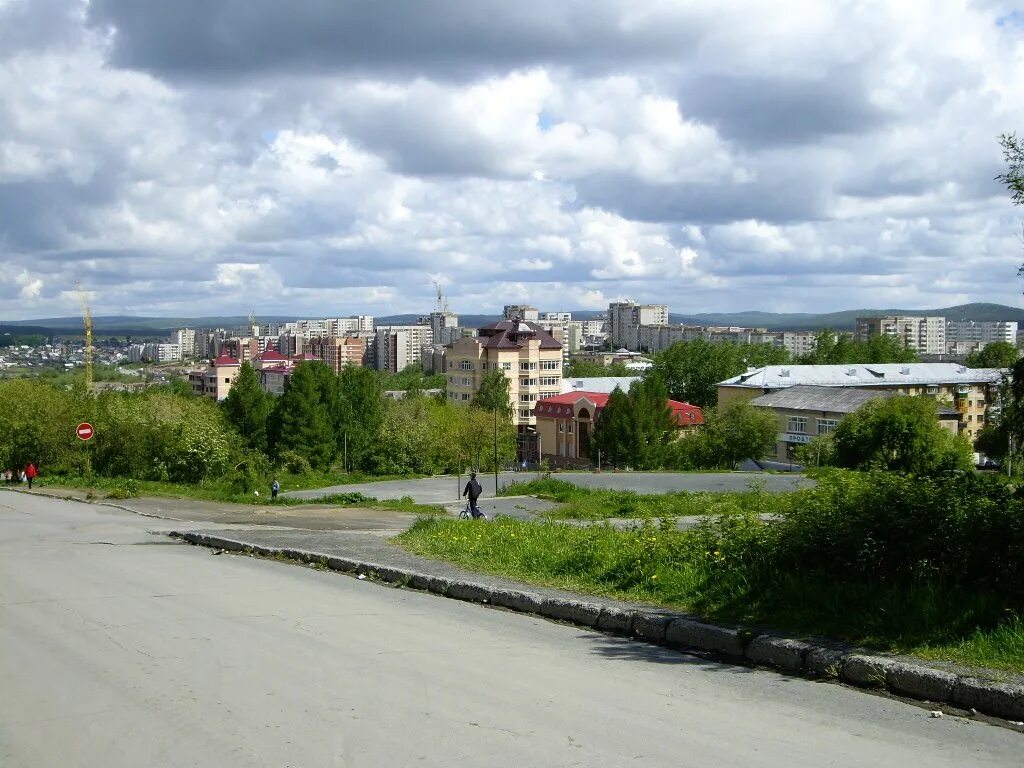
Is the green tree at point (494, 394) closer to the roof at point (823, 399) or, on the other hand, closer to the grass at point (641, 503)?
the roof at point (823, 399)

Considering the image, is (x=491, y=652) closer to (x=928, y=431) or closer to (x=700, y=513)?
(x=700, y=513)

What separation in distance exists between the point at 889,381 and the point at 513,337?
39204 millimetres

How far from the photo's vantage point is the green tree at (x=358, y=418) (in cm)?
8025

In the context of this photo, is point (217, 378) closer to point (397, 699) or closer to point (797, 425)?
point (797, 425)

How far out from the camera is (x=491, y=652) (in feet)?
27.7

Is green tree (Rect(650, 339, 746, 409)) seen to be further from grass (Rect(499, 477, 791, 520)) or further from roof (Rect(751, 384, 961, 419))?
grass (Rect(499, 477, 791, 520))

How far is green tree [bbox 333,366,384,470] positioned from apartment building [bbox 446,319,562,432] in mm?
24803

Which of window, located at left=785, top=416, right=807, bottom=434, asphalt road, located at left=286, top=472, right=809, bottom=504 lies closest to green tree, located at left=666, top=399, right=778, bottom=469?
window, located at left=785, top=416, right=807, bottom=434

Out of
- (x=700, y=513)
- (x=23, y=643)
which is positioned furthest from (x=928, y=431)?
(x=23, y=643)

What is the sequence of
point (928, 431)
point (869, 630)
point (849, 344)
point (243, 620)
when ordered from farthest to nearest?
point (849, 344) → point (928, 431) → point (243, 620) → point (869, 630)

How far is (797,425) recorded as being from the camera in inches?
3105

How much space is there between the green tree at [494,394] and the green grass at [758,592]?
81414 millimetres

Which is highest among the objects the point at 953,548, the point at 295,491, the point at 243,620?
the point at 953,548

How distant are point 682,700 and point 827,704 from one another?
3.19 ft
